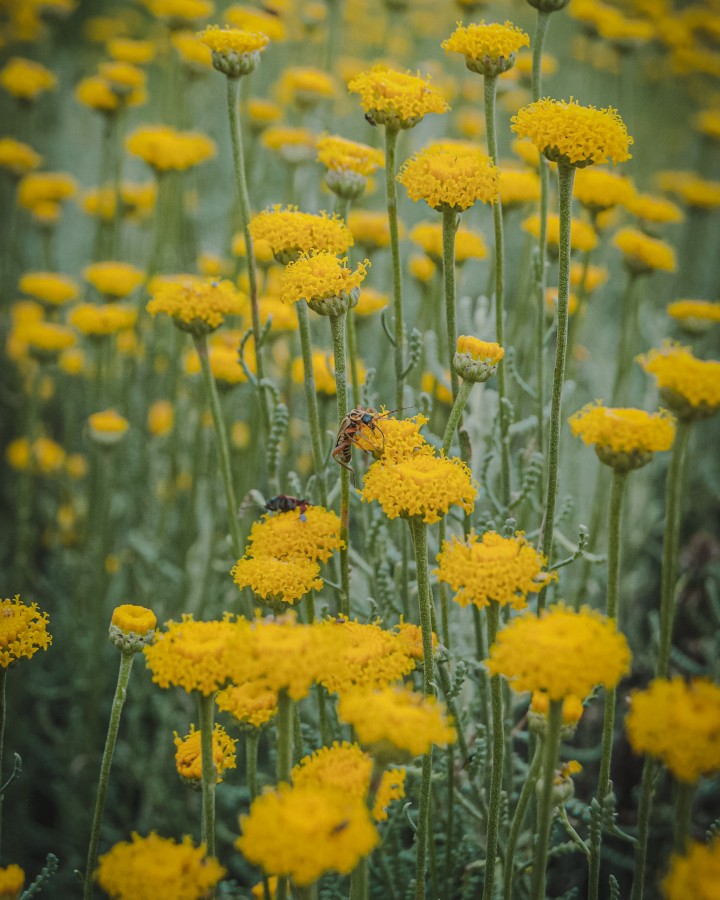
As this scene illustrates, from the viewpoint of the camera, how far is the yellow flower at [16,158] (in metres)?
2.68

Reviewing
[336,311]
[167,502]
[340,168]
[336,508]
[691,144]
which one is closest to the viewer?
[336,311]

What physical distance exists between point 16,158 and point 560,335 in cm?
229

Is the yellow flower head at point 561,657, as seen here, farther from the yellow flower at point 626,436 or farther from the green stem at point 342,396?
the green stem at point 342,396

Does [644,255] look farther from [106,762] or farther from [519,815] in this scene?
[106,762]

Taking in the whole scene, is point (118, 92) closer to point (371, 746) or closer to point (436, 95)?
point (436, 95)

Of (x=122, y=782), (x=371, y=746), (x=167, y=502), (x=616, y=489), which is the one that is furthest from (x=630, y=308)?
(x=122, y=782)

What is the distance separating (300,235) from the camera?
118 centimetres

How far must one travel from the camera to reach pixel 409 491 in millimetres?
930

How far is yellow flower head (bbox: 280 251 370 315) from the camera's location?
3.53ft

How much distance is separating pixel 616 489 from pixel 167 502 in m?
1.53

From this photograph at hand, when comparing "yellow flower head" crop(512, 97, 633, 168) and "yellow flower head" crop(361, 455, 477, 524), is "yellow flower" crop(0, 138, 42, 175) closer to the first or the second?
"yellow flower head" crop(512, 97, 633, 168)

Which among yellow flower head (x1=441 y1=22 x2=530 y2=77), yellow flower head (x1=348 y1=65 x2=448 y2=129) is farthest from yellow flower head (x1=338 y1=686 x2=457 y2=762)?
yellow flower head (x1=441 y1=22 x2=530 y2=77)

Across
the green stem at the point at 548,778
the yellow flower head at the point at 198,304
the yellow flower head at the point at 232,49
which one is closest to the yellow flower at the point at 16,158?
the yellow flower head at the point at 232,49

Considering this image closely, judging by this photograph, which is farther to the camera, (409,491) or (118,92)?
(118,92)
